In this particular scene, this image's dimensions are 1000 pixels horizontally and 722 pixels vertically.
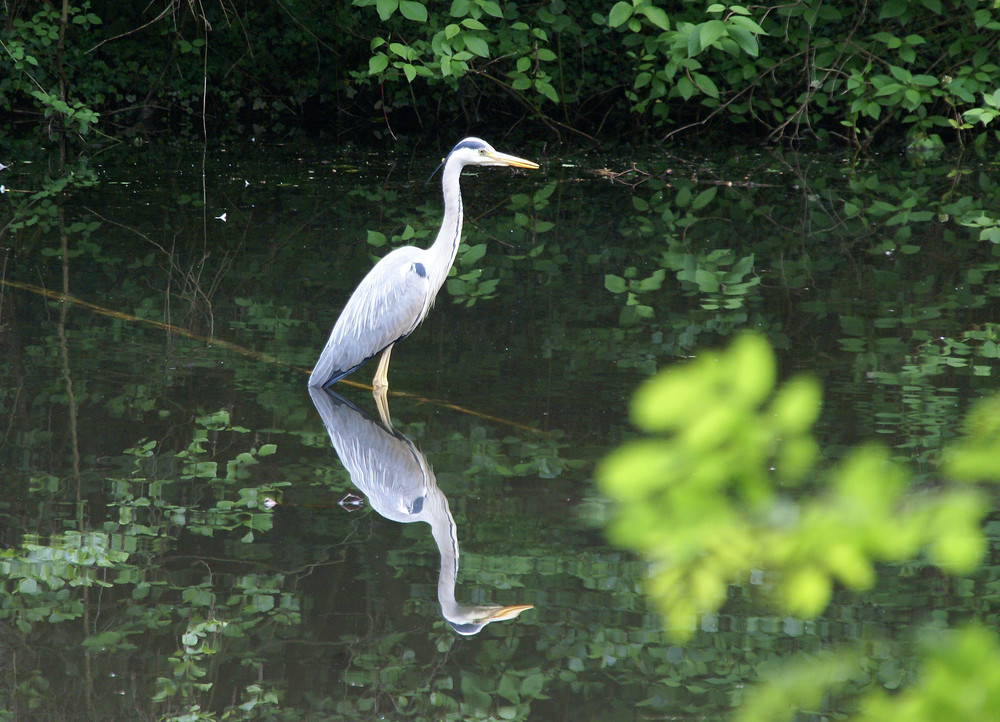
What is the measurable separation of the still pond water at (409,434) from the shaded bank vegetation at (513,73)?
2.52 metres

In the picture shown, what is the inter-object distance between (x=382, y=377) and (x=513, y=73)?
22.0ft

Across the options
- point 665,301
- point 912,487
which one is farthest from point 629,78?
point 912,487

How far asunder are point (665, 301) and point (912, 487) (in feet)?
17.6

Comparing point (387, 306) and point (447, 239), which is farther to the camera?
point (447, 239)

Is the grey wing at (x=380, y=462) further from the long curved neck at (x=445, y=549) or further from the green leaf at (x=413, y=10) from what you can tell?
the green leaf at (x=413, y=10)

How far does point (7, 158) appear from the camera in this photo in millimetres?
10258

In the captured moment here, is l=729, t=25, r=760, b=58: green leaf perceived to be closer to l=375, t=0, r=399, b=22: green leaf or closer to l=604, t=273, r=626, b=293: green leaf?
l=375, t=0, r=399, b=22: green leaf

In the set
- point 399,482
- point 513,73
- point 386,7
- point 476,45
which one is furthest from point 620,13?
point 399,482

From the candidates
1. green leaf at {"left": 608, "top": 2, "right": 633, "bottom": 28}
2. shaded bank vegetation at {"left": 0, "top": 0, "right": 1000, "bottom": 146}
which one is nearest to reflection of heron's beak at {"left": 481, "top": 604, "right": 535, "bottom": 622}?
green leaf at {"left": 608, "top": 2, "right": 633, "bottom": 28}

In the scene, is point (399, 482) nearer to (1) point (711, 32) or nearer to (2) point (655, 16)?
(1) point (711, 32)

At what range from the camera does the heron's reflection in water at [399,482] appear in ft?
10.2

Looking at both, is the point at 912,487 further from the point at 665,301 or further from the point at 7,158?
the point at 7,158

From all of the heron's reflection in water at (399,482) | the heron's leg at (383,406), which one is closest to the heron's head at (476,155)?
the heron's leg at (383,406)

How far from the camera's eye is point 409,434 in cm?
444
